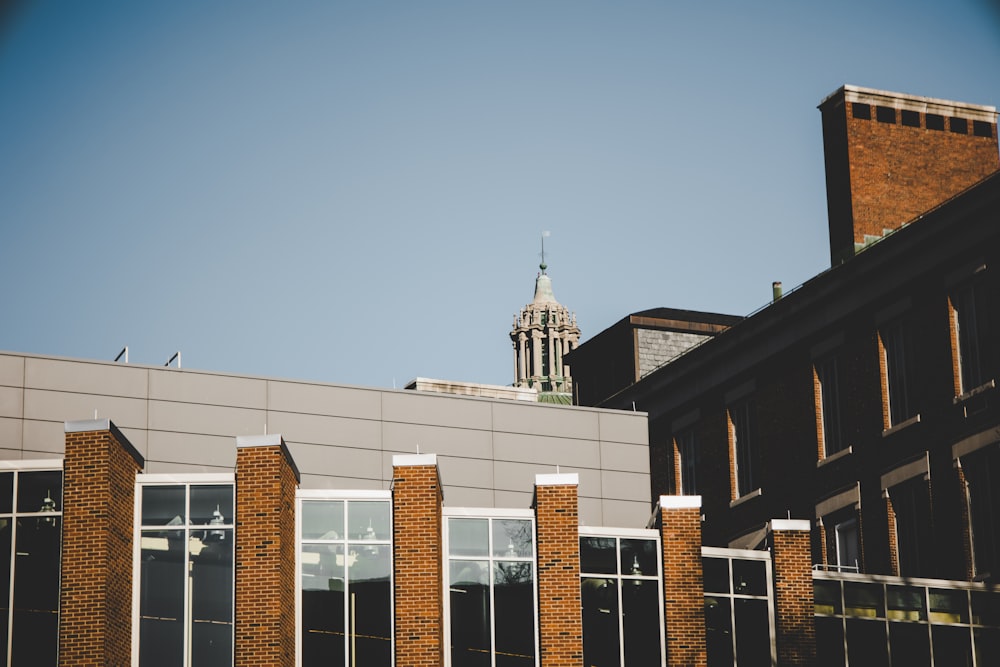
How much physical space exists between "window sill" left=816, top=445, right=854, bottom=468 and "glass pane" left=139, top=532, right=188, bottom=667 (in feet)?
60.4

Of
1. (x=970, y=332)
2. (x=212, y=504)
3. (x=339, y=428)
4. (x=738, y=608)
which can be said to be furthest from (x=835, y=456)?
(x=212, y=504)

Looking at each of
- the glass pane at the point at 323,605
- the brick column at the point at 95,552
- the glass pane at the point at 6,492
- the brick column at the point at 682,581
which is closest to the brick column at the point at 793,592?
the brick column at the point at 682,581

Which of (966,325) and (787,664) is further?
(966,325)

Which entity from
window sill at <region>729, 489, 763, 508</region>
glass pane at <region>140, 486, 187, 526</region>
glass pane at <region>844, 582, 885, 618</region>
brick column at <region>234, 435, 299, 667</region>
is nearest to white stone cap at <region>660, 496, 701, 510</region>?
glass pane at <region>844, 582, 885, 618</region>

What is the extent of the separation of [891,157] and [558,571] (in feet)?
63.7

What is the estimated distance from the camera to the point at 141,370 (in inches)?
1809

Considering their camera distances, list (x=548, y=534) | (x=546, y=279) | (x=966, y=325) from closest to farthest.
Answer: (x=548, y=534), (x=966, y=325), (x=546, y=279)

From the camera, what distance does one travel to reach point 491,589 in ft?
125

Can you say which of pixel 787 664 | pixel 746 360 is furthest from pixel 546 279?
pixel 787 664

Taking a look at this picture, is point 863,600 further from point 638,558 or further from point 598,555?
point 598,555

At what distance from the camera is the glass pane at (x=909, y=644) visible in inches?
1651

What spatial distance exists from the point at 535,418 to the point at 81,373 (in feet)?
41.6

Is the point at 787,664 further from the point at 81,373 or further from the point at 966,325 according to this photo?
the point at 81,373

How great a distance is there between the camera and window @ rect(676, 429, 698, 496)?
54.2m
